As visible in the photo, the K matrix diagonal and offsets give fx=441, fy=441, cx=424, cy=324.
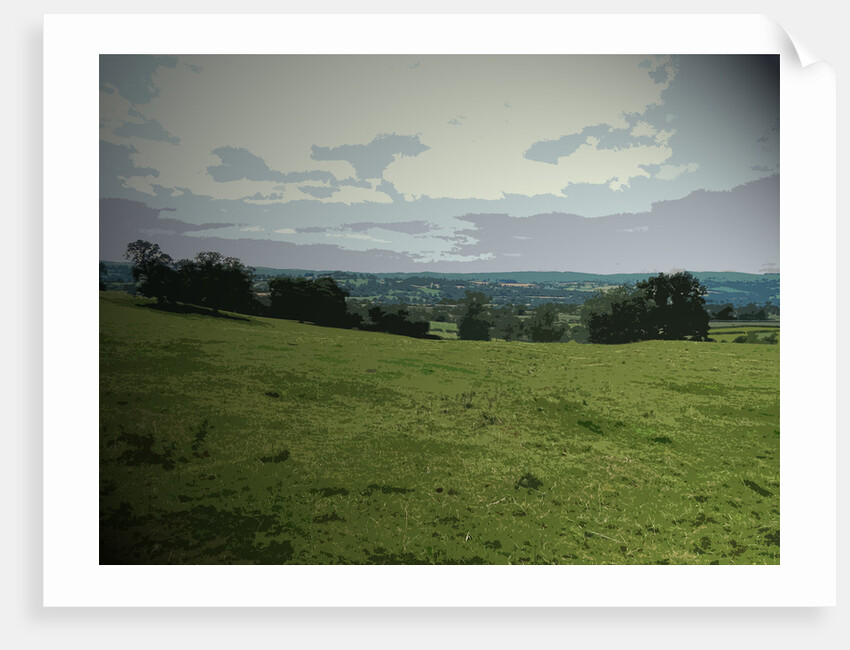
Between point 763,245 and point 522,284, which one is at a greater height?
point 763,245

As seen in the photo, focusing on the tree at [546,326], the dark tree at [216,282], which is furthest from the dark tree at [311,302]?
the tree at [546,326]

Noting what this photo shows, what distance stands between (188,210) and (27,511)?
70.2 inches

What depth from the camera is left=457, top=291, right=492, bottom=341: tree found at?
9.45 ft

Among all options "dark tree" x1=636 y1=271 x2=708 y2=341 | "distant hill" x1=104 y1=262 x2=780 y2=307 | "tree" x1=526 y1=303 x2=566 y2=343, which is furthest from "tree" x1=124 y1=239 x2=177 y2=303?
"dark tree" x1=636 y1=271 x2=708 y2=341

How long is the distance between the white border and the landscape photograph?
11 cm

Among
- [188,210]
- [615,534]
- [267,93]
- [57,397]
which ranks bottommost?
[615,534]

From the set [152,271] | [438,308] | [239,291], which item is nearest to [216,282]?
[239,291]

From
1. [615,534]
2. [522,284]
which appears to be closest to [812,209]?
[522,284]

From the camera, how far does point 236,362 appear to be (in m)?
2.80

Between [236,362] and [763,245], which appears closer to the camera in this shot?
[763,245]

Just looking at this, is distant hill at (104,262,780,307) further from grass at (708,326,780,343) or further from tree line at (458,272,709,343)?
grass at (708,326,780,343)

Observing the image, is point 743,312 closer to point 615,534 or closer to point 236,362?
→ point 615,534

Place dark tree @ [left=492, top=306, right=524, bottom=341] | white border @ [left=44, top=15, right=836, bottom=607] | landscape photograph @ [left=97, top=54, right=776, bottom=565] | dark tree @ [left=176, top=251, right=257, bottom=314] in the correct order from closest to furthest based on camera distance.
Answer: white border @ [left=44, top=15, right=836, bottom=607] → landscape photograph @ [left=97, top=54, right=776, bottom=565] → dark tree @ [left=176, top=251, right=257, bottom=314] → dark tree @ [left=492, top=306, right=524, bottom=341]

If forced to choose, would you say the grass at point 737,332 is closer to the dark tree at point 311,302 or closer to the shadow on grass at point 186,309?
the dark tree at point 311,302
